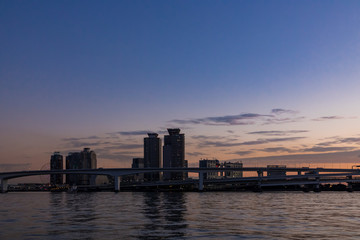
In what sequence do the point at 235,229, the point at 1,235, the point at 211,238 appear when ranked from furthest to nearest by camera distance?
the point at 235,229, the point at 1,235, the point at 211,238

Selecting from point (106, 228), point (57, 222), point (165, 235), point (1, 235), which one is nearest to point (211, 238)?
point (165, 235)

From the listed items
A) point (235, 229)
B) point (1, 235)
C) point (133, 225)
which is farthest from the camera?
point (133, 225)

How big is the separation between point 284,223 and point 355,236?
542 inches

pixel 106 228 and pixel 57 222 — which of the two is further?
pixel 57 222

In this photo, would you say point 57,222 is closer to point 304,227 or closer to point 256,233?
point 256,233

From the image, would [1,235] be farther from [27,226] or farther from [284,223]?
[284,223]

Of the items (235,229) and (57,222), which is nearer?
(235,229)

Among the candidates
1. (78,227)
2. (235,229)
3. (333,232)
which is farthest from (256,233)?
(78,227)

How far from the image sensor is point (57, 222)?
201 ft

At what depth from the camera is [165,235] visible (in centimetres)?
4641

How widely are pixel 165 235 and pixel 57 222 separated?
21753 millimetres

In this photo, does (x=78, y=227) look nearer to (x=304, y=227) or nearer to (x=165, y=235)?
(x=165, y=235)

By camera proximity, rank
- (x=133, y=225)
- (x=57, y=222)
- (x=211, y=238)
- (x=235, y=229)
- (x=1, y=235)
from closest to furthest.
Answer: (x=211, y=238) < (x=1, y=235) < (x=235, y=229) < (x=133, y=225) < (x=57, y=222)

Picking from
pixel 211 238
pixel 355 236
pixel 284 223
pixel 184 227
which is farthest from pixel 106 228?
pixel 355 236
